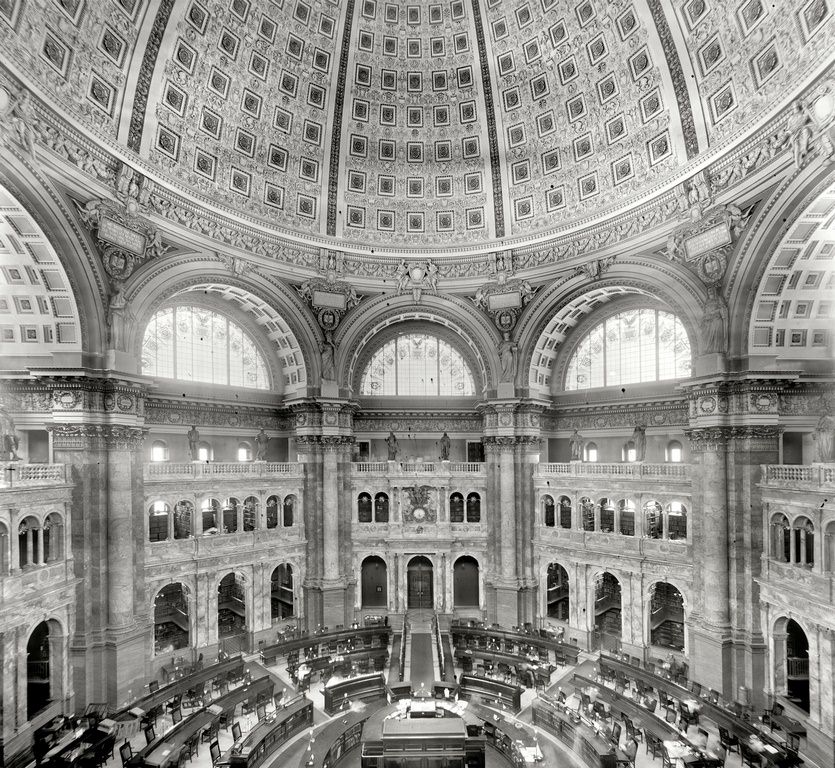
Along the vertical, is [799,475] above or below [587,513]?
above

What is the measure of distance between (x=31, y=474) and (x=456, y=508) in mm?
21729

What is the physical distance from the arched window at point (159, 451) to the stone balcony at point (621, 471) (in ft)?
67.7

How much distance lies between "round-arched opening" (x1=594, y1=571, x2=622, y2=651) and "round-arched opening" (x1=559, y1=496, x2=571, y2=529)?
3130 mm

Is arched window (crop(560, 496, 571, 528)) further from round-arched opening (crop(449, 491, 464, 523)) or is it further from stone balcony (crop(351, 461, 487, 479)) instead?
round-arched opening (crop(449, 491, 464, 523))

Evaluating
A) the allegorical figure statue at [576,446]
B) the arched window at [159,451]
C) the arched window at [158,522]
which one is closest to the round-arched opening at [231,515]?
the arched window at [158,522]

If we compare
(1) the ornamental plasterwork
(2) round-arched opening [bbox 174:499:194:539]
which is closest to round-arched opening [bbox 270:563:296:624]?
(2) round-arched opening [bbox 174:499:194:539]

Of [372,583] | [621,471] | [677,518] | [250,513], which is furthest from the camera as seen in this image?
[372,583]

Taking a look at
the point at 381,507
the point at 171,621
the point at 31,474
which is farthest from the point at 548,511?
the point at 31,474

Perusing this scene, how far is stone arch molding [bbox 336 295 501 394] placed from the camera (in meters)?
33.1

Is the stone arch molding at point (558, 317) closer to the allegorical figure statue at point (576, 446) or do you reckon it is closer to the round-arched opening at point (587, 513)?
the allegorical figure statue at point (576, 446)

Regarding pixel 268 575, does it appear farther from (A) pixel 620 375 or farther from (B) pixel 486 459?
(A) pixel 620 375

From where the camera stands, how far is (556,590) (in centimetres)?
3528

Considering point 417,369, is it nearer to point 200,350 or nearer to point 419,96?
point 200,350

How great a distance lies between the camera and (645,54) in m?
25.7
